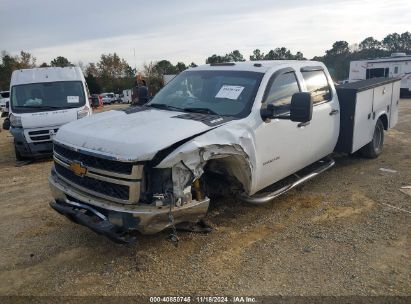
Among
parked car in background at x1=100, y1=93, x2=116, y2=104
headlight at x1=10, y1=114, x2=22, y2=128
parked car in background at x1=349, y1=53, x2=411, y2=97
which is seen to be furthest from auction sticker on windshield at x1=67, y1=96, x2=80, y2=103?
parked car in background at x1=100, y1=93, x2=116, y2=104

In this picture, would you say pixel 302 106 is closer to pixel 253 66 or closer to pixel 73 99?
pixel 253 66

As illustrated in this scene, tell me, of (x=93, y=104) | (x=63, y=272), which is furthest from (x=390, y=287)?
(x=93, y=104)

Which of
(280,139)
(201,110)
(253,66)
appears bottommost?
(280,139)

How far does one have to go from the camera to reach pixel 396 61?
22.9 m

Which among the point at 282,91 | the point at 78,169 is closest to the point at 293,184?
the point at 282,91

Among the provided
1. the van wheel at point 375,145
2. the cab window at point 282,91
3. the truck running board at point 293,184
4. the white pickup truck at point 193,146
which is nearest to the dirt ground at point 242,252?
the truck running board at point 293,184

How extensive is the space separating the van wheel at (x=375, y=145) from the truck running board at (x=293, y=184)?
4.49 feet

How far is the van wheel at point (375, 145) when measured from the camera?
7387 mm

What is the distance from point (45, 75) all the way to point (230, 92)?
6747 millimetres

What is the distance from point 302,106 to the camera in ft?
13.5

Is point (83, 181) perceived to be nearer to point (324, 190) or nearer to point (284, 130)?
point (284, 130)

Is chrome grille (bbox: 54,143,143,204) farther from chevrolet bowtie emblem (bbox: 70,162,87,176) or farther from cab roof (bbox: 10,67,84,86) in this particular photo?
cab roof (bbox: 10,67,84,86)

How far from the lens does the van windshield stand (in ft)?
30.3

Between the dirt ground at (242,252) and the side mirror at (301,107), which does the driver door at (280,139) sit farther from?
the dirt ground at (242,252)
